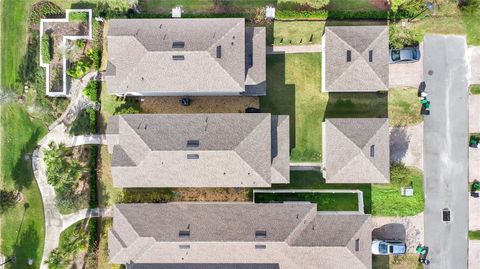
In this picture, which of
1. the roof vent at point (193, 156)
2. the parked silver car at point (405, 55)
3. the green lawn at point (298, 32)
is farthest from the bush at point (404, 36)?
the roof vent at point (193, 156)

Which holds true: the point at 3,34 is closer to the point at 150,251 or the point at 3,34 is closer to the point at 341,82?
the point at 150,251

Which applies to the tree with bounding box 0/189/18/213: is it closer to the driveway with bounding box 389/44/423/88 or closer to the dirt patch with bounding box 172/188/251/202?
the dirt patch with bounding box 172/188/251/202

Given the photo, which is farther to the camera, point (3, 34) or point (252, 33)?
point (3, 34)

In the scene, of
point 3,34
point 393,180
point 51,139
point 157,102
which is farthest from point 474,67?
point 3,34

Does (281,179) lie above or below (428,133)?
below

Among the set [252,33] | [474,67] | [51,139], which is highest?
[252,33]

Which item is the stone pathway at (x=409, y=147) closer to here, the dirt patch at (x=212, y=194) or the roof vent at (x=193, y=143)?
the dirt patch at (x=212, y=194)
